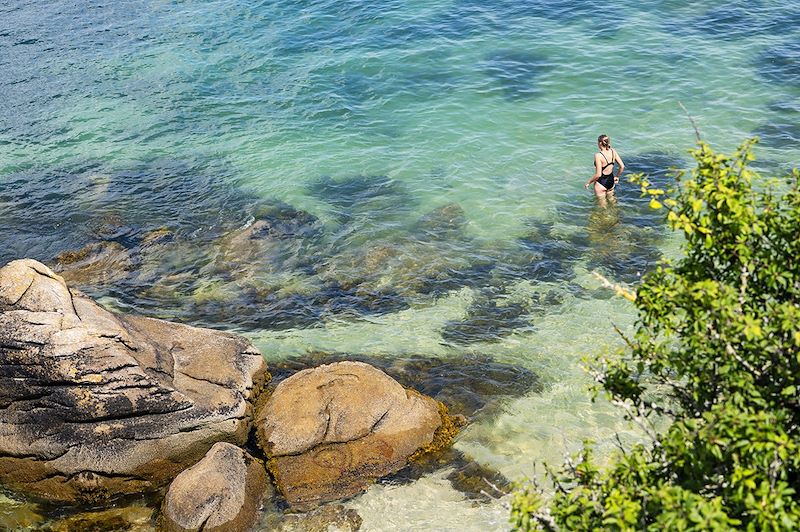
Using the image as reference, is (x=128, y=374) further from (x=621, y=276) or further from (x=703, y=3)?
(x=703, y=3)

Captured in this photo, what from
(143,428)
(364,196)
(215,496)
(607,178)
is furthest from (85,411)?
(607,178)

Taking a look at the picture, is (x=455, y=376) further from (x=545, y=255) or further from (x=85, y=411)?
(x=85, y=411)

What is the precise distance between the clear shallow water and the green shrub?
13.2 feet

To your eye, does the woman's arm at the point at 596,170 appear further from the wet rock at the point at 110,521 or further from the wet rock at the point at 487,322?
the wet rock at the point at 110,521

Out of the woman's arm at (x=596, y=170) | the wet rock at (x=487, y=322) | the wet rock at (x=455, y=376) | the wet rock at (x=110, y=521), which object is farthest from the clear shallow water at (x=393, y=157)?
the wet rock at (x=110, y=521)

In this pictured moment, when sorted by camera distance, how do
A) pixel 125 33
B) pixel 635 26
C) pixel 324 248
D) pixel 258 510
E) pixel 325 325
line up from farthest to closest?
pixel 125 33 < pixel 635 26 < pixel 324 248 < pixel 325 325 < pixel 258 510

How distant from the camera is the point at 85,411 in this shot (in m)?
12.4

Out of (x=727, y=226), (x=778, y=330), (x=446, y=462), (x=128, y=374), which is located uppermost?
(x=727, y=226)

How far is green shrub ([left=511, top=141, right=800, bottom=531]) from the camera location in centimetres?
575

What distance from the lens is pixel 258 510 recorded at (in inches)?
468

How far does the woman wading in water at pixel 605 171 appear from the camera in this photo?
19.8 m

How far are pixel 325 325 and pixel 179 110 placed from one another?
49.0 feet

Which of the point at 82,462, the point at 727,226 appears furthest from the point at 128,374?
the point at 727,226

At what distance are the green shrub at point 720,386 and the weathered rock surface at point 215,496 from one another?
20.2 feet
